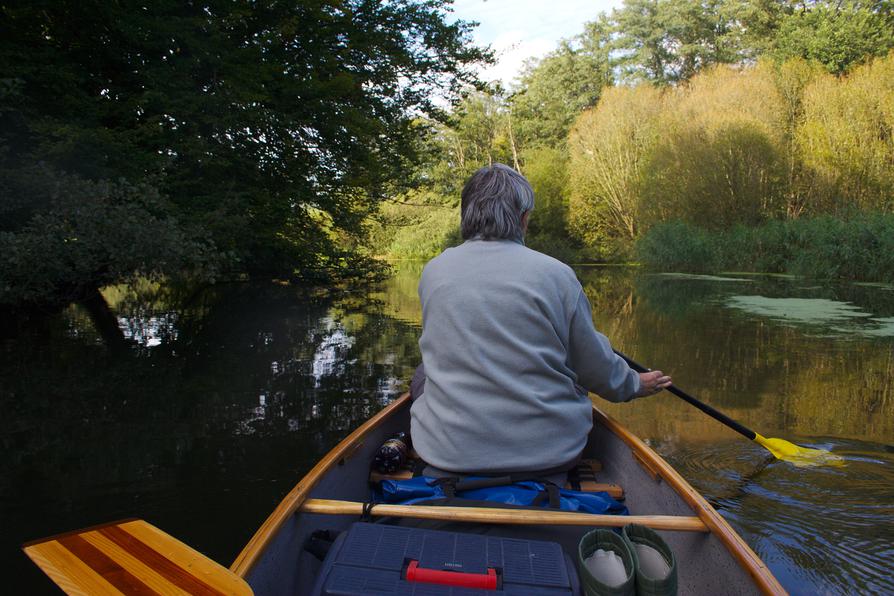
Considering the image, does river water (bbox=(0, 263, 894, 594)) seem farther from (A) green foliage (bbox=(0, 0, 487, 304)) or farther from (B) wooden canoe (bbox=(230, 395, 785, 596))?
(A) green foliage (bbox=(0, 0, 487, 304))

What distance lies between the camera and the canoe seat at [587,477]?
91.1 inches

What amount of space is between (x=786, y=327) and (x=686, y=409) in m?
4.33

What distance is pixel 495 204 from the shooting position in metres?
1.84

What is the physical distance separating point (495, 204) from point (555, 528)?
875mm

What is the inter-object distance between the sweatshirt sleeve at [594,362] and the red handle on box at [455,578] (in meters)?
0.71

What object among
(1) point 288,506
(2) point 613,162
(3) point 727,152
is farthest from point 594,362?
(2) point 613,162

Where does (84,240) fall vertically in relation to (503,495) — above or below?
above

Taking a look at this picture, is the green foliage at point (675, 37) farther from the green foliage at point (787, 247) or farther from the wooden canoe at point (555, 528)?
the wooden canoe at point (555, 528)

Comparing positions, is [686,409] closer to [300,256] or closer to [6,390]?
[6,390]

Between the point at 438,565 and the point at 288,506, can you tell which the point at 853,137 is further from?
the point at 438,565

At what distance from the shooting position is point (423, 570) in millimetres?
1337

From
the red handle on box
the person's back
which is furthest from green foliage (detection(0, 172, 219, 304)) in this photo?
the red handle on box

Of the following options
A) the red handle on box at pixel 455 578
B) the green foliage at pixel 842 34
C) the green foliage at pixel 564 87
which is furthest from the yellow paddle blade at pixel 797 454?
the green foliage at pixel 564 87

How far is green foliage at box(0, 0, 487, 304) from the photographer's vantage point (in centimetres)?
668
